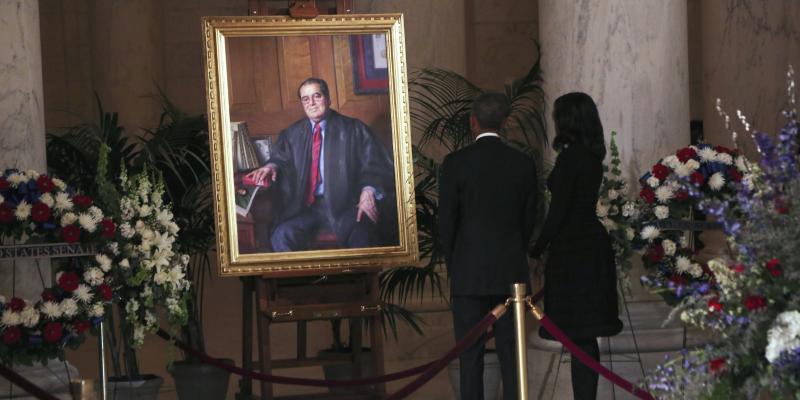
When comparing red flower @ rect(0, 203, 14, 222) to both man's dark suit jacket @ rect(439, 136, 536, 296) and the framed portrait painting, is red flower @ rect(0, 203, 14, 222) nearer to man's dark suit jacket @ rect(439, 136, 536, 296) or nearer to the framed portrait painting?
the framed portrait painting

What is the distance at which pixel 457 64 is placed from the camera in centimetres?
1076

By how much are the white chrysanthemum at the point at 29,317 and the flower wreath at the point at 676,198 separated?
3.14 m

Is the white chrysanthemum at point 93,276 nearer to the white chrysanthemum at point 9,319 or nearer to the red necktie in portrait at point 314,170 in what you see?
the white chrysanthemum at point 9,319

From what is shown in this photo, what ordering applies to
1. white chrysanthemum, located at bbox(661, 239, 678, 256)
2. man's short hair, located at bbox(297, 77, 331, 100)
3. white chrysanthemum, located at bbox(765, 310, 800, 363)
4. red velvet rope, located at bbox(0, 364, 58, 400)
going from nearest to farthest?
white chrysanthemum, located at bbox(765, 310, 800, 363) → red velvet rope, located at bbox(0, 364, 58, 400) → white chrysanthemum, located at bbox(661, 239, 678, 256) → man's short hair, located at bbox(297, 77, 331, 100)

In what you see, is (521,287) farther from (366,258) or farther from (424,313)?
(424,313)

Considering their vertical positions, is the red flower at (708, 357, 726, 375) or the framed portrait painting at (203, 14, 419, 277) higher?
the framed portrait painting at (203, 14, 419, 277)

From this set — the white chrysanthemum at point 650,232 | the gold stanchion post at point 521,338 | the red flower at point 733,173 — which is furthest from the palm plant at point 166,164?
the red flower at point 733,173

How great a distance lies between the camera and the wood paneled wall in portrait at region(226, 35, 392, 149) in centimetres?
796

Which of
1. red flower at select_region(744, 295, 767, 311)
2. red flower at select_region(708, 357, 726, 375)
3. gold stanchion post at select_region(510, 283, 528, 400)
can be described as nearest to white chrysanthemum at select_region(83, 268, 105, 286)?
gold stanchion post at select_region(510, 283, 528, 400)

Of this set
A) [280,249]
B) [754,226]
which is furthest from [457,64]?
[754,226]

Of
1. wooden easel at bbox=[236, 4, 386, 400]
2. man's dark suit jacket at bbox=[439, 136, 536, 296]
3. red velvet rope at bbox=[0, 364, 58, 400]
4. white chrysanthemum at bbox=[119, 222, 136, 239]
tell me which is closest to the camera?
red velvet rope at bbox=[0, 364, 58, 400]

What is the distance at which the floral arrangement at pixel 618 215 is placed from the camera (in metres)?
6.97

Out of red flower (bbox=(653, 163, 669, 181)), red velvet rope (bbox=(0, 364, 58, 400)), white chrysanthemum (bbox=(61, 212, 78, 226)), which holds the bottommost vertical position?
red velvet rope (bbox=(0, 364, 58, 400))

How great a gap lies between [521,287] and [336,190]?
2.46 metres
